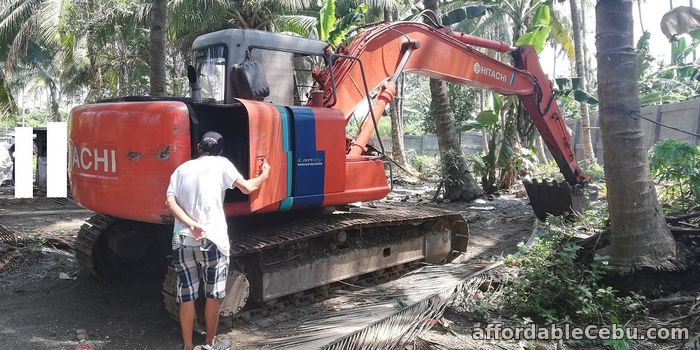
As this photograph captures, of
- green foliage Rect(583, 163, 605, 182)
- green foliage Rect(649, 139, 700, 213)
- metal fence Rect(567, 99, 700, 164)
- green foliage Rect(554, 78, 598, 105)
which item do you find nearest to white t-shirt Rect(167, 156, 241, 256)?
green foliage Rect(649, 139, 700, 213)

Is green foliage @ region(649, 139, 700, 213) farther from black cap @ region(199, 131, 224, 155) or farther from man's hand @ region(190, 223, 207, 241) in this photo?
man's hand @ region(190, 223, 207, 241)

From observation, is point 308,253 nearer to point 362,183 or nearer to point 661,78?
point 362,183

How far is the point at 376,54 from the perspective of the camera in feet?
19.8

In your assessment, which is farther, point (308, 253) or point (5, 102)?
point (5, 102)

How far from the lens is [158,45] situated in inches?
324

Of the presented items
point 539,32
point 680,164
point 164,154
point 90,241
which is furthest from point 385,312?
point 539,32

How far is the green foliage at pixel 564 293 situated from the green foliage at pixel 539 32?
658 centimetres

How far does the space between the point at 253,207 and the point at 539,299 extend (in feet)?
8.10

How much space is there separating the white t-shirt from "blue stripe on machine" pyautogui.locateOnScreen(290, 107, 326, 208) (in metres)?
0.98

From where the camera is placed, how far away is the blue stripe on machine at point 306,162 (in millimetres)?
4691

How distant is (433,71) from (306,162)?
2847 mm

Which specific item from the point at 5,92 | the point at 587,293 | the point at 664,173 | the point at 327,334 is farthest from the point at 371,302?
the point at 5,92

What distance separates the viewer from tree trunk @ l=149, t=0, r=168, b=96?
8.20 m

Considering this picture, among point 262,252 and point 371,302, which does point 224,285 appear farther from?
point 371,302
